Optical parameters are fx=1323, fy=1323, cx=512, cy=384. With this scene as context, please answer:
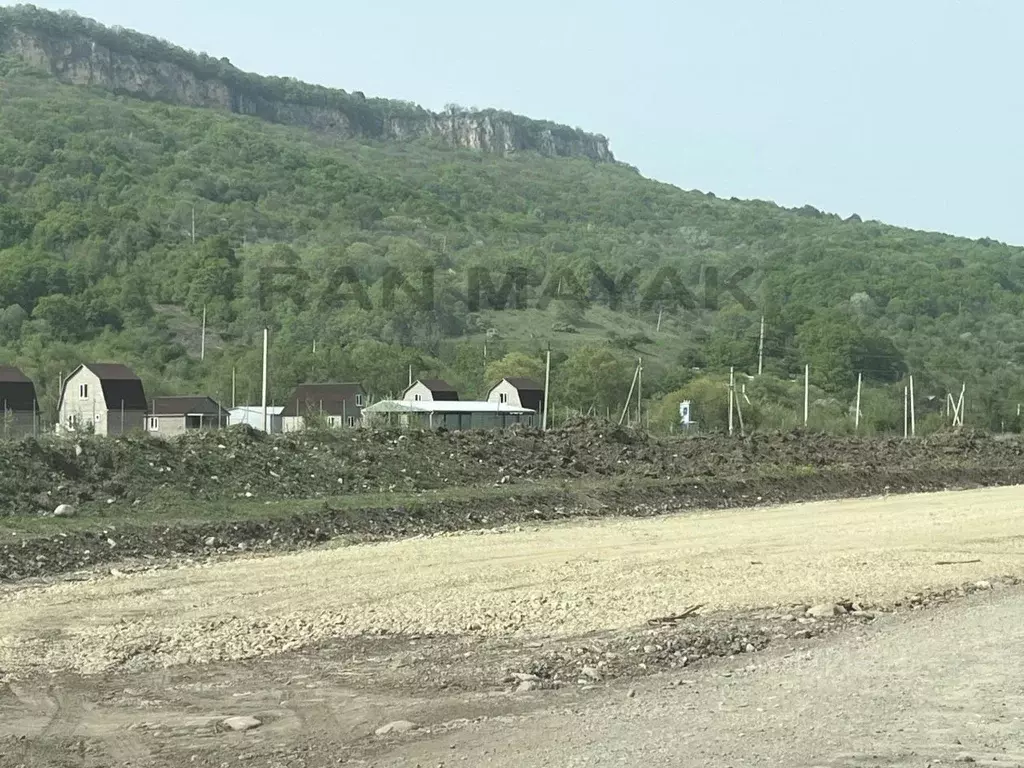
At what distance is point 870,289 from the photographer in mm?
130500

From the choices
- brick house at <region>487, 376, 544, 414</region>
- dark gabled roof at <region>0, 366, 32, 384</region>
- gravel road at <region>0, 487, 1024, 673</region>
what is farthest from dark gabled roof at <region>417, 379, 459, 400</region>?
gravel road at <region>0, 487, 1024, 673</region>

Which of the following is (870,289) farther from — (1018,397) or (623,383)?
(623,383)

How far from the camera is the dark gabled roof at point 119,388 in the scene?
61719 mm

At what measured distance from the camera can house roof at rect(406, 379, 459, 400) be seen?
278ft

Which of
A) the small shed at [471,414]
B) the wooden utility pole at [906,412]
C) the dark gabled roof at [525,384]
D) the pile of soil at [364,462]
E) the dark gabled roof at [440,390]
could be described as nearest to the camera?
the pile of soil at [364,462]

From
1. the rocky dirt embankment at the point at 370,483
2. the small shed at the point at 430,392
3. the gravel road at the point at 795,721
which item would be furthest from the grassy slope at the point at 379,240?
the gravel road at the point at 795,721

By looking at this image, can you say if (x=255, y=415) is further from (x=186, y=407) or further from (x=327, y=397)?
(x=186, y=407)

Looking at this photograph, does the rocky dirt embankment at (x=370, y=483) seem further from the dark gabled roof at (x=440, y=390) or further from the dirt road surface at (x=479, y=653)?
the dark gabled roof at (x=440, y=390)

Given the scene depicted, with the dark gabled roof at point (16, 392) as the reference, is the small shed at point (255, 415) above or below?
below

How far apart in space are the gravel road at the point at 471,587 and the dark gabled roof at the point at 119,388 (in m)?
42.8

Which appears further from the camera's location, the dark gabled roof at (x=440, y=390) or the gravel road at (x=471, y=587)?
the dark gabled roof at (x=440, y=390)

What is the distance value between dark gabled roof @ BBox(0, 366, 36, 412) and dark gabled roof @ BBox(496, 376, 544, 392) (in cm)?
3408

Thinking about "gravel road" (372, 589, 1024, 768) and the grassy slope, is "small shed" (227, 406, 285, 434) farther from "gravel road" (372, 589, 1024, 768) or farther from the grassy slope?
"gravel road" (372, 589, 1024, 768)

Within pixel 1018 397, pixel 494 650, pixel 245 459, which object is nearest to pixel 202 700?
pixel 494 650
